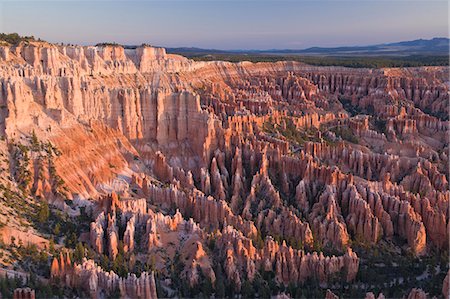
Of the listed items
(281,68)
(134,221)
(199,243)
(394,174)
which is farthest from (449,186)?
(281,68)

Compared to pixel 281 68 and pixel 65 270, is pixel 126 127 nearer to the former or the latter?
pixel 65 270

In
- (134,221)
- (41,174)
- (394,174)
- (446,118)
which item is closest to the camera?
(134,221)

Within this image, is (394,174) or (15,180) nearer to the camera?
(15,180)

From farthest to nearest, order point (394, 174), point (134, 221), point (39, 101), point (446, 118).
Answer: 1. point (446, 118)
2. point (394, 174)
3. point (39, 101)
4. point (134, 221)

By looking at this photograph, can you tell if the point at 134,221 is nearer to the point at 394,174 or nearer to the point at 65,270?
the point at 65,270

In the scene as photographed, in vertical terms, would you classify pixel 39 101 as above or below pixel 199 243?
above

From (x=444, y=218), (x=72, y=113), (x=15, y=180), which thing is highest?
(x=72, y=113)
